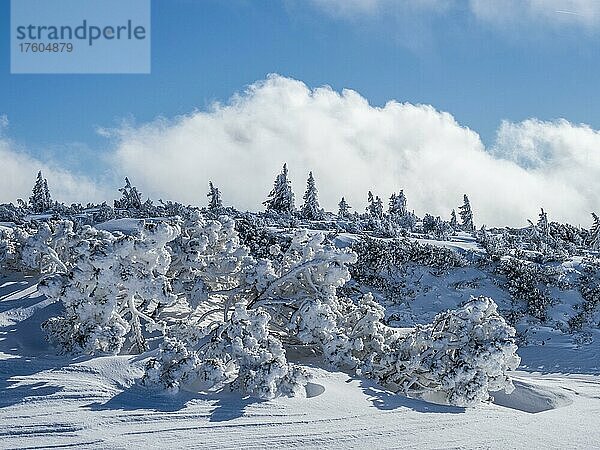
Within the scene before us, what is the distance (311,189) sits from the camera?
149ft

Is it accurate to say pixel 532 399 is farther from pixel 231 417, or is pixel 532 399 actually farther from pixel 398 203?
pixel 398 203

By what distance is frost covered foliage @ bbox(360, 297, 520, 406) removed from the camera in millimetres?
8867

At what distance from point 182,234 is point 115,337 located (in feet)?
14.0

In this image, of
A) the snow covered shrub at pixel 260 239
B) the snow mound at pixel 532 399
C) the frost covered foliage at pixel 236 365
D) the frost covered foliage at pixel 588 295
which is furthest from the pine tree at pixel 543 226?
the frost covered foliage at pixel 236 365

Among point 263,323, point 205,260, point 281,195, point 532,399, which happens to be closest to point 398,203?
point 281,195

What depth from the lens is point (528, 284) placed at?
738 inches

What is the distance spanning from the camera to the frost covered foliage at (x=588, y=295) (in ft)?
55.7

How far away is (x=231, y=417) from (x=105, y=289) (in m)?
3.78

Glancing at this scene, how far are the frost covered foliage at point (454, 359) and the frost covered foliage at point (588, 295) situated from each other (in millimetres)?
8783

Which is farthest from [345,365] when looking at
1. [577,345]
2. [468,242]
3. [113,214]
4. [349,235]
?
[113,214]

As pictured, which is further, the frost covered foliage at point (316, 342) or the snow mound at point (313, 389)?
the snow mound at point (313, 389)

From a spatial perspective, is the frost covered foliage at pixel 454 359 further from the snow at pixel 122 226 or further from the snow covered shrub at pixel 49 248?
the snow at pixel 122 226

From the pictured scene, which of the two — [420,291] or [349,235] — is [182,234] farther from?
[349,235]

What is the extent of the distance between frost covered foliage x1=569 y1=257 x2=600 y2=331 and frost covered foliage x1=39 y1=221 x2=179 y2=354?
13.0 meters
